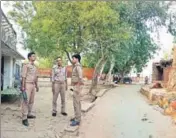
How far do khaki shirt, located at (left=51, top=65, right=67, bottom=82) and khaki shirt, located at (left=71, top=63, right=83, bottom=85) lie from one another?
0.46 metres

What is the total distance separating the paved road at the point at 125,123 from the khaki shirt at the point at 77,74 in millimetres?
707

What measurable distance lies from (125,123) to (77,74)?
124 cm

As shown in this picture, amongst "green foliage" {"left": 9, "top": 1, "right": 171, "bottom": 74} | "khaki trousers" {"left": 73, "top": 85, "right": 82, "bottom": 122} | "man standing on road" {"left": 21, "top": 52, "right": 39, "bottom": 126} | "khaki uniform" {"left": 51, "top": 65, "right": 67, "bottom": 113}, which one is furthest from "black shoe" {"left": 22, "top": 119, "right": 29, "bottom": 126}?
"green foliage" {"left": 9, "top": 1, "right": 171, "bottom": 74}

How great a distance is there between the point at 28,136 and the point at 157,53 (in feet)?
26.4

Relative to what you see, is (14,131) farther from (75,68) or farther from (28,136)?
(75,68)

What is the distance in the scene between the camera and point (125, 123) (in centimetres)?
635

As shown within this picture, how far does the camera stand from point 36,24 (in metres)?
8.90

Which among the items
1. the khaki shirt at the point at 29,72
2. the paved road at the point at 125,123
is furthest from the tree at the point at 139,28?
the khaki shirt at the point at 29,72

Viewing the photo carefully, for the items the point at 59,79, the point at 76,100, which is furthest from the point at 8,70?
the point at 76,100

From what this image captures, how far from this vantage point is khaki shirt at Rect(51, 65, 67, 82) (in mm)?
6223

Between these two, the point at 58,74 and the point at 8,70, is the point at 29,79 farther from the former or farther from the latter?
the point at 8,70

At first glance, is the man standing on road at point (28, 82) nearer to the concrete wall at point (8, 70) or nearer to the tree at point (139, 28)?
Result: the tree at point (139, 28)

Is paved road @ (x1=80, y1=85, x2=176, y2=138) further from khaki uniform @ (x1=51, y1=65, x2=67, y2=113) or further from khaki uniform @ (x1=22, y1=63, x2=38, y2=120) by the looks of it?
khaki uniform @ (x1=22, y1=63, x2=38, y2=120)

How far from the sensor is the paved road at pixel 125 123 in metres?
5.57
